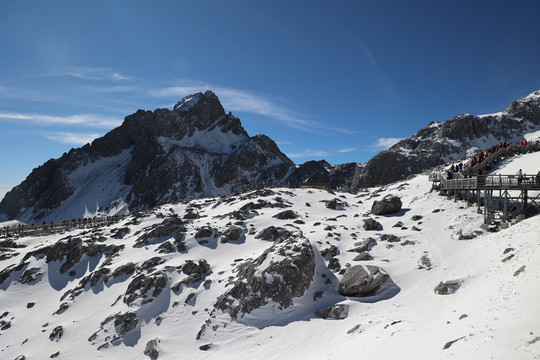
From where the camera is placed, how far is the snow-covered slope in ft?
43.9

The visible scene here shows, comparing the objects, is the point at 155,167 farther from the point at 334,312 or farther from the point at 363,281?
the point at 334,312

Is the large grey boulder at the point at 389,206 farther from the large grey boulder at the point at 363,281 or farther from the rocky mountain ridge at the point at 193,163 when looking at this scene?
the rocky mountain ridge at the point at 193,163

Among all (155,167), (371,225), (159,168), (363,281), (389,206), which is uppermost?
(155,167)

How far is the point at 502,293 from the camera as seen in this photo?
13539 mm

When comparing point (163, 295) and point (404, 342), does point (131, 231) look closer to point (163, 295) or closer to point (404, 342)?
point (163, 295)

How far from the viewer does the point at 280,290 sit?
72.3ft

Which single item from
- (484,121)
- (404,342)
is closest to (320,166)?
(484,121)

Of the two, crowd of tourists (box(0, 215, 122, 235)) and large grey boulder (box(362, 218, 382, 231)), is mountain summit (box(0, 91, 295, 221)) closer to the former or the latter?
crowd of tourists (box(0, 215, 122, 235))

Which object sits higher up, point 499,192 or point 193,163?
point 193,163

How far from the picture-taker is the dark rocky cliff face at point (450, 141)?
323 feet

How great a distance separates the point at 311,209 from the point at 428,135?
360 feet

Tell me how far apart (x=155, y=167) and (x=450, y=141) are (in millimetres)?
115181

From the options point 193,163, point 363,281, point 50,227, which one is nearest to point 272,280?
point 363,281

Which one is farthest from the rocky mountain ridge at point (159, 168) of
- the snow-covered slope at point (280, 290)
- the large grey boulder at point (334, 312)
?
the large grey boulder at point (334, 312)
